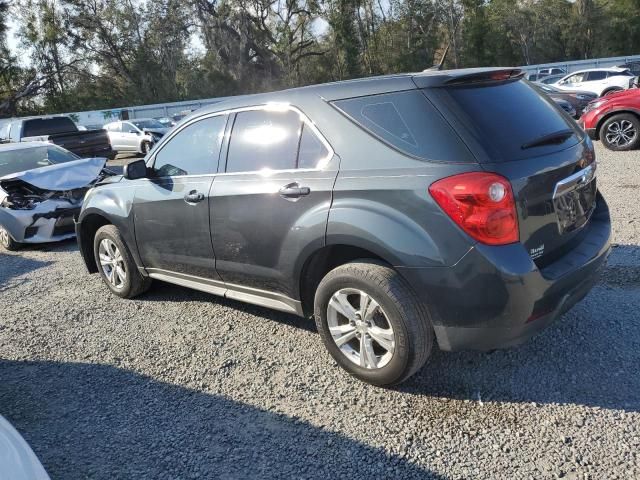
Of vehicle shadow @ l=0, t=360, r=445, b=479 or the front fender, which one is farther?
the front fender

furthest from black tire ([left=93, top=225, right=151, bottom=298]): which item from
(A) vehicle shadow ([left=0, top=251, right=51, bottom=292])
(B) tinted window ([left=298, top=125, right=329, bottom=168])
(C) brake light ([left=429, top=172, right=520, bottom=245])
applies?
(C) brake light ([left=429, top=172, right=520, bottom=245])

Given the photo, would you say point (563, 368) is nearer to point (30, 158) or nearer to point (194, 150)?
point (194, 150)

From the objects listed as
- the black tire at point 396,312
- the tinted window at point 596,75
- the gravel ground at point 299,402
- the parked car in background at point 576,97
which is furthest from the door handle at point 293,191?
the tinted window at point 596,75

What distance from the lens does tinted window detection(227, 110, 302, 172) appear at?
3.42 metres

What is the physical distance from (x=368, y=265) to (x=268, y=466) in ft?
3.88

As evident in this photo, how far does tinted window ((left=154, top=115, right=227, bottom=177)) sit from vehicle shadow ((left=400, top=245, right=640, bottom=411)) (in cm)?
216

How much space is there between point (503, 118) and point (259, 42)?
2107 inches

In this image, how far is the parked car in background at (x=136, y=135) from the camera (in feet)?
65.8

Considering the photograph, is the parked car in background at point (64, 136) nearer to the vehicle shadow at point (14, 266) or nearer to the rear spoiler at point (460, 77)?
the vehicle shadow at point (14, 266)

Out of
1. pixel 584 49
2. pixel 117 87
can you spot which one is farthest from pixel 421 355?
pixel 584 49

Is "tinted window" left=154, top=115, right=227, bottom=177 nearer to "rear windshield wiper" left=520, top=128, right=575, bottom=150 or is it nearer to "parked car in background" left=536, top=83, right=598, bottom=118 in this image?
"rear windshield wiper" left=520, top=128, right=575, bottom=150

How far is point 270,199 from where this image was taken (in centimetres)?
341

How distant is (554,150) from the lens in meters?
2.99

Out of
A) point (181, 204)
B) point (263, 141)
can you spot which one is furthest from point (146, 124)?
point (263, 141)
